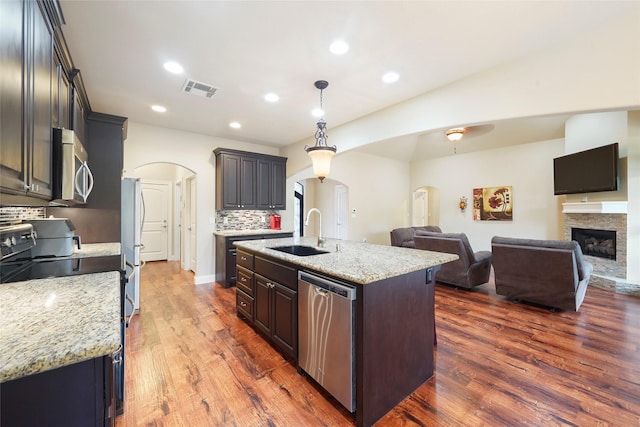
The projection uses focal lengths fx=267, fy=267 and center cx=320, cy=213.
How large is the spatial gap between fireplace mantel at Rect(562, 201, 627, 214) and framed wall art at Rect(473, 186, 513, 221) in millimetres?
1411

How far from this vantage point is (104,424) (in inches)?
37.5

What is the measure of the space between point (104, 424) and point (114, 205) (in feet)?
9.39

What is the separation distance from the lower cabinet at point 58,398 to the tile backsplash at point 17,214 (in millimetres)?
1979

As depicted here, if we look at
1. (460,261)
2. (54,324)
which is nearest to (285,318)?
(54,324)

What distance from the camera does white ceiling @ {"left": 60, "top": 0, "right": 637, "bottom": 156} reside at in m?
1.91

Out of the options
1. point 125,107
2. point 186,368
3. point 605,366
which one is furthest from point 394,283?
point 125,107

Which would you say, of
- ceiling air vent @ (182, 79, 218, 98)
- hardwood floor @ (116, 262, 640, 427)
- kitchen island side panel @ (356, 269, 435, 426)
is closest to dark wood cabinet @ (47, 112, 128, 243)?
ceiling air vent @ (182, 79, 218, 98)

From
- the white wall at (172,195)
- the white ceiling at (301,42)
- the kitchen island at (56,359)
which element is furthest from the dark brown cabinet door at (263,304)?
the white wall at (172,195)

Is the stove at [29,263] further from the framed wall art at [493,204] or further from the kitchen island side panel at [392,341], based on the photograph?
the framed wall art at [493,204]

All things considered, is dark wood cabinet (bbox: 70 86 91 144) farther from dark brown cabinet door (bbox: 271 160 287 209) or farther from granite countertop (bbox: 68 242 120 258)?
dark brown cabinet door (bbox: 271 160 287 209)

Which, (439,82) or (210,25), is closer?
(210,25)

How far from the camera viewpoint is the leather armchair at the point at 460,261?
4.18 meters

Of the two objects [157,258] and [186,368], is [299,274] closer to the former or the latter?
[186,368]

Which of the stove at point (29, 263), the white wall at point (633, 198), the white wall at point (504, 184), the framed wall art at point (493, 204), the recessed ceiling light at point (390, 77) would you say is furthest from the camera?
the framed wall art at point (493, 204)
